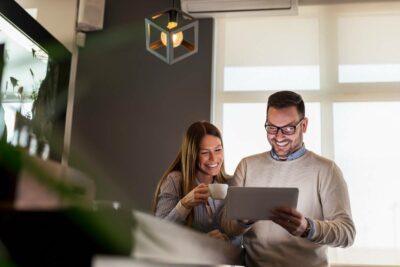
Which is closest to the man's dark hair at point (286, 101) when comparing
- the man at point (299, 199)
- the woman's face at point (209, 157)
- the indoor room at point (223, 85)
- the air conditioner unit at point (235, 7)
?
the man at point (299, 199)

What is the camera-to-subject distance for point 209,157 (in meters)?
2.31

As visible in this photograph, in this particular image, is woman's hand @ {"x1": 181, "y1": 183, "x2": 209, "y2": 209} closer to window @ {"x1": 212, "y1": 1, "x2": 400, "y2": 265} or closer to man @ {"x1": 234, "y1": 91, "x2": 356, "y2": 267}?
man @ {"x1": 234, "y1": 91, "x2": 356, "y2": 267}

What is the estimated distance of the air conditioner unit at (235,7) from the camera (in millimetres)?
3598

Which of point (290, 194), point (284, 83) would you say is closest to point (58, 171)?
point (290, 194)

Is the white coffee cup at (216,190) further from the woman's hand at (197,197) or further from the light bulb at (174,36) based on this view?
the light bulb at (174,36)

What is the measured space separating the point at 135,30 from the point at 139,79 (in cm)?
44

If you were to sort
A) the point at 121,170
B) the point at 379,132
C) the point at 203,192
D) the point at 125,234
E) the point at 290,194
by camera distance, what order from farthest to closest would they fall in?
1. the point at 121,170
2. the point at 379,132
3. the point at 203,192
4. the point at 290,194
5. the point at 125,234

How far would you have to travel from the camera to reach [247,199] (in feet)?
5.51

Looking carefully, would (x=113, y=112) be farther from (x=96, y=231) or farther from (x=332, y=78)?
(x=96, y=231)

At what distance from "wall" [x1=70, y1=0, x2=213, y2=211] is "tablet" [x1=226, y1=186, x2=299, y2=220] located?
1970 mm

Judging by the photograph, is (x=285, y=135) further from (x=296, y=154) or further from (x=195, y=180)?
(x=195, y=180)

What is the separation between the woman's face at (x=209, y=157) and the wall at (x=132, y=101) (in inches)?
52.1

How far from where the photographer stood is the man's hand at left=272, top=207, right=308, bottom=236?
165 cm

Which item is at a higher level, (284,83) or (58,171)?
(284,83)
